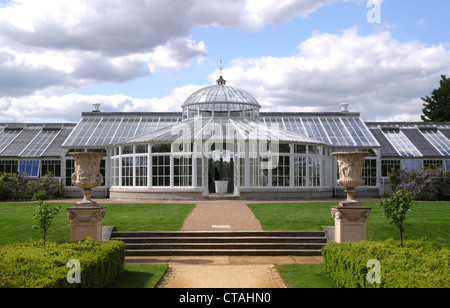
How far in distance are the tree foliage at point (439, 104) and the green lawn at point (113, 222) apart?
3992 centimetres

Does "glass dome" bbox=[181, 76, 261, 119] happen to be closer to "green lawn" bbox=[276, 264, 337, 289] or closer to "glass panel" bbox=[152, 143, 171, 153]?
"glass panel" bbox=[152, 143, 171, 153]

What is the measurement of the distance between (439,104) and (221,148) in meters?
34.6

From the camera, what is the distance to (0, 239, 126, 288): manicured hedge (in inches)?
283

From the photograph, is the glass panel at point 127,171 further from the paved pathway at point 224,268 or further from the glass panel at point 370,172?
the glass panel at point 370,172

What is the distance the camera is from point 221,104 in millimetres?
33375

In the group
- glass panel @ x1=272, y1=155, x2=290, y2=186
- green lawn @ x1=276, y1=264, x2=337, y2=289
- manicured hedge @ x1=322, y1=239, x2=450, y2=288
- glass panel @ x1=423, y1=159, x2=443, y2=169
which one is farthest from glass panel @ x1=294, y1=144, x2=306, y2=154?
manicured hedge @ x1=322, y1=239, x2=450, y2=288

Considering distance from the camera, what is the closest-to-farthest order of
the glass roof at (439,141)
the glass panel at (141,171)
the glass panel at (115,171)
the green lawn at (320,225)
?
1. the green lawn at (320,225)
2. the glass panel at (141,171)
3. the glass panel at (115,171)
4. the glass roof at (439,141)

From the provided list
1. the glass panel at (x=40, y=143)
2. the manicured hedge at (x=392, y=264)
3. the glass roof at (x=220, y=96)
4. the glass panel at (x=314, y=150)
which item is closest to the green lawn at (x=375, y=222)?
the manicured hedge at (x=392, y=264)

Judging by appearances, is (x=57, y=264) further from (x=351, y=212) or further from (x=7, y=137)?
(x=7, y=137)

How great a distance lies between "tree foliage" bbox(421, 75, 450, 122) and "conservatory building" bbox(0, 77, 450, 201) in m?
12.1

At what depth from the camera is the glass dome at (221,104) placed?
33.2 m
